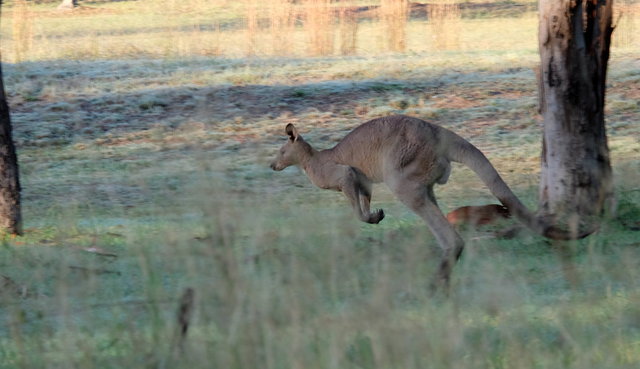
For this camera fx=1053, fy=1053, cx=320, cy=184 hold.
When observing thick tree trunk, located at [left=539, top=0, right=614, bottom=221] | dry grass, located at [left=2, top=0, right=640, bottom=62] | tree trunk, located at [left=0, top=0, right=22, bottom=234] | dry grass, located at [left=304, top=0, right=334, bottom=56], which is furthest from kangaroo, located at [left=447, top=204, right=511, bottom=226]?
dry grass, located at [left=304, top=0, right=334, bottom=56]

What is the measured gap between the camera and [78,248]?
6.14 m

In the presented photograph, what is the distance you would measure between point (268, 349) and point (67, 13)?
82.9ft

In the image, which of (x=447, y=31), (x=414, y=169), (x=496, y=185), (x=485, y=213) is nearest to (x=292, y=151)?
(x=485, y=213)

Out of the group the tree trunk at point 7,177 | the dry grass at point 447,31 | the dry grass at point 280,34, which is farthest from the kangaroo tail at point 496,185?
the dry grass at point 447,31

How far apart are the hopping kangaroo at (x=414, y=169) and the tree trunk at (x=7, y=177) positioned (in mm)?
1983

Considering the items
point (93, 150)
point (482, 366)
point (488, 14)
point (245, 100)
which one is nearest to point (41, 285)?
point (482, 366)

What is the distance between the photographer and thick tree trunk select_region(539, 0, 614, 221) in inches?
254

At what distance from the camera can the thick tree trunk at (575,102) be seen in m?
6.44

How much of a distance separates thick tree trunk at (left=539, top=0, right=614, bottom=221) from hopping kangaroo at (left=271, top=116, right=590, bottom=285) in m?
0.99

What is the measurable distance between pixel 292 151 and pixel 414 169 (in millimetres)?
1613

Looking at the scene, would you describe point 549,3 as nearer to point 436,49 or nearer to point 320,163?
point 320,163

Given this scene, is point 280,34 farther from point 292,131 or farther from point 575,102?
point 575,102

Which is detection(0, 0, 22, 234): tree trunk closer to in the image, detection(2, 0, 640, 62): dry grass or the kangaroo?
the kangaroo

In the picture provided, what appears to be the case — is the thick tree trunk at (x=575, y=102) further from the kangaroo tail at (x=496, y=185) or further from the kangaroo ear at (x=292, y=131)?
the kangaroo ear at (x=292, y=131)
